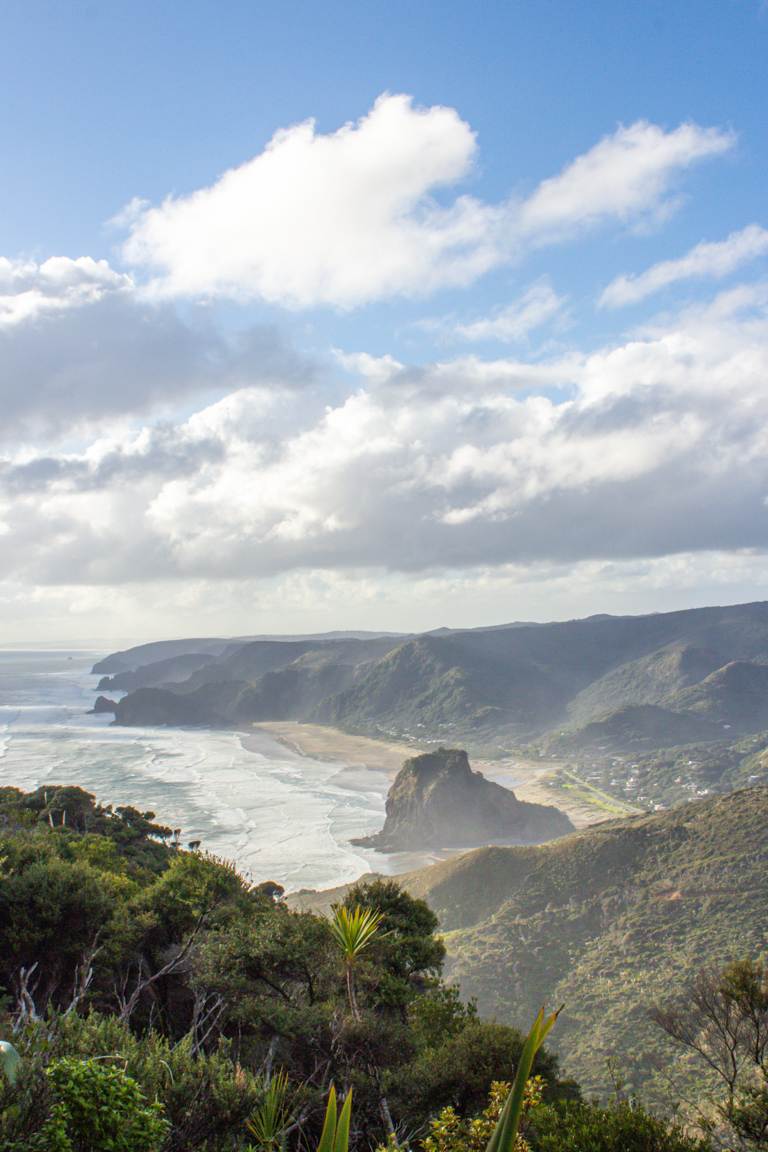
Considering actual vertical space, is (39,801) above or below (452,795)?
above

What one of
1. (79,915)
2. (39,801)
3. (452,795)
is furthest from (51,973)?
(452,795)

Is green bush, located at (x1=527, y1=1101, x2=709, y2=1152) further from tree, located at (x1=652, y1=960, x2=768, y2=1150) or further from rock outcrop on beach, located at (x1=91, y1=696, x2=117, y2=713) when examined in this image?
rock outcrop on beach, located at (x1=91, y1=696, x2=117, y2=713)

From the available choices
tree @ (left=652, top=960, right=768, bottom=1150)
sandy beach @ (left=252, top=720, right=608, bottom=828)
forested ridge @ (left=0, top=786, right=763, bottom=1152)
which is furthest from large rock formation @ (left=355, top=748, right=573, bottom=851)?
tree @ (left=652, top=960, right=768, bottom=1150)

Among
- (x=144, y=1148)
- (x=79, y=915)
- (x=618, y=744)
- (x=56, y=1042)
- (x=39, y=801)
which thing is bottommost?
(x=618, y=744)

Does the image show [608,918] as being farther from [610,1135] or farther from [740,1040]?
[610,1135]

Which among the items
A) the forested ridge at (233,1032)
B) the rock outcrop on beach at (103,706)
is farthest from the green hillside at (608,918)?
the rock outcrop on beach at (103,706)

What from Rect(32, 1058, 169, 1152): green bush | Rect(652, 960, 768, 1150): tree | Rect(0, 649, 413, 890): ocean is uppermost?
Rect(32, 1058, 169, 1152): green bush

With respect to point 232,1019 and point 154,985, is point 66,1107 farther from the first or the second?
point 154,985
